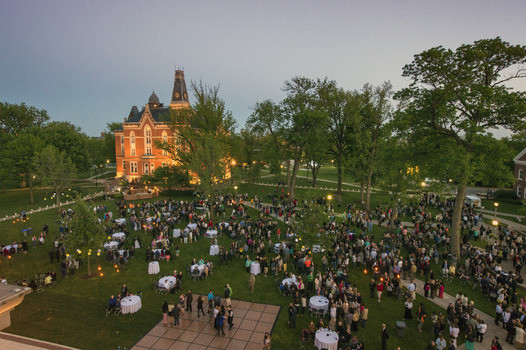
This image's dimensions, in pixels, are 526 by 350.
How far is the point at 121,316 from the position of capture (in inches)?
618

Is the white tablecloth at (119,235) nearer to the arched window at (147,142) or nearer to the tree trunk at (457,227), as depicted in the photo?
the tree trunk at (457,227)

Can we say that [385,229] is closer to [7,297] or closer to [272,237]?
[272,237]

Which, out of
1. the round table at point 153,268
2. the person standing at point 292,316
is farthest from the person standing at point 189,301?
the round table at point 153,268

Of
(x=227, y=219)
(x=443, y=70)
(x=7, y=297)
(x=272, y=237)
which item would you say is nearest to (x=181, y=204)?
(x=227, y=219)

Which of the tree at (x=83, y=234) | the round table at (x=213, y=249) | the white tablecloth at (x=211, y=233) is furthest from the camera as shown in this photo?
the white tablecloth at (x=211, y=233)

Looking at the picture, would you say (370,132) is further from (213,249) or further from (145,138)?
(145,138)

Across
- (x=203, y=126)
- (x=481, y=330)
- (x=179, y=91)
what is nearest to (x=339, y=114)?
(x=203, y=126)

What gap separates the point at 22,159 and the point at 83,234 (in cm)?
3713

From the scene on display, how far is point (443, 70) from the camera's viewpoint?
20.7 metres

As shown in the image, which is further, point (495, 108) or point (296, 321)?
point (495, 108)

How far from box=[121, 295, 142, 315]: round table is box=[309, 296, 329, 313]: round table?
9.28 metres

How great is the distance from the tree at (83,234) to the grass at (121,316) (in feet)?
7.24

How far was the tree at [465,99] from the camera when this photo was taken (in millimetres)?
19422

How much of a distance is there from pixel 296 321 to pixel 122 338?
27.5 ft
